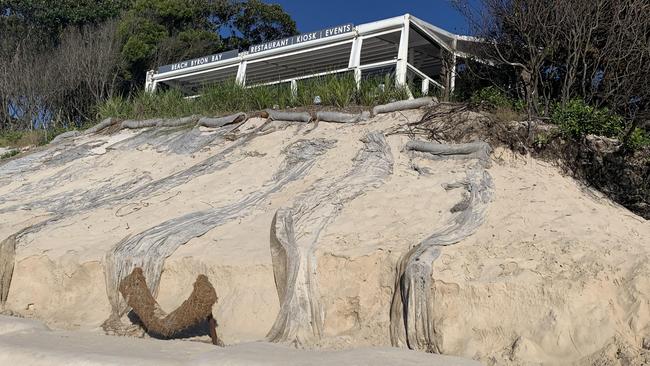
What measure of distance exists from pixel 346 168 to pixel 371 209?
62.1 inches

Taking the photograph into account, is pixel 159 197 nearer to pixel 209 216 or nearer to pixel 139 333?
pixel 209 216

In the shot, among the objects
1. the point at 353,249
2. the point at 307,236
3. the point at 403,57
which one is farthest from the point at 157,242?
the point at 403,57

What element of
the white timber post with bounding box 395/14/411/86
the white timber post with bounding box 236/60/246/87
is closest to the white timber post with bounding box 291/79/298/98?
the white timber post with bounding box 395/14/411/86

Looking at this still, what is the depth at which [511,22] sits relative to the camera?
34.7ft

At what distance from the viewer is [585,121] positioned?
9102 mm

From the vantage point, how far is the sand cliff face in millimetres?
5512

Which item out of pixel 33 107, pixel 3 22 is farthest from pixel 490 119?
pixel 3 22

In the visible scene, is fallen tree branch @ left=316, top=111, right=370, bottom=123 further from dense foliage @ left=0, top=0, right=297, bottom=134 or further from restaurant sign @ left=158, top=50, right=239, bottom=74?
dense foliage @ left=0, top=0, right=297, bottom=134

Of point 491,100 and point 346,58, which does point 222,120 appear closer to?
point 346,58

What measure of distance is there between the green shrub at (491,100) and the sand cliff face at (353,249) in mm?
1199

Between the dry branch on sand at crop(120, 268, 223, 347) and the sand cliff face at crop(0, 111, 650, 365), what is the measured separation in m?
0.59

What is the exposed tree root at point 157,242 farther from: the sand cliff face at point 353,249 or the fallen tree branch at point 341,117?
the fallen tree branch at point 341,117

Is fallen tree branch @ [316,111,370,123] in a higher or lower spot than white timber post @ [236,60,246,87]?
lower

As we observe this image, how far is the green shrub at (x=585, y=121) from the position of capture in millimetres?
9000
